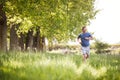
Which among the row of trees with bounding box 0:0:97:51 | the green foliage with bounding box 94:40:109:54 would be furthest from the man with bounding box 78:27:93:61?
the green foliage with bounding box 94:40:109:54

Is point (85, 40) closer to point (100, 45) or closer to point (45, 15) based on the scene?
point (45, 15)

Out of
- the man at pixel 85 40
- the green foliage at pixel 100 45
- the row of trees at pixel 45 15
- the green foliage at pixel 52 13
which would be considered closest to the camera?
the man at pixel 85 40

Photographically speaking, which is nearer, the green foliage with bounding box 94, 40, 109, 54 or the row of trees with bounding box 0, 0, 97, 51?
the row of trees with bounding box 0, 0, 97, 51

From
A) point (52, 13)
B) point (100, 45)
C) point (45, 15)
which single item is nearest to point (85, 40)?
point (45, 15)

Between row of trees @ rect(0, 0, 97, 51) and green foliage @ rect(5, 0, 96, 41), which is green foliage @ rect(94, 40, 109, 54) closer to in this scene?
green foliage @ rect(5, 0, 96, 41)

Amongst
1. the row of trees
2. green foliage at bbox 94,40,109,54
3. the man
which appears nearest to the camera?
the man

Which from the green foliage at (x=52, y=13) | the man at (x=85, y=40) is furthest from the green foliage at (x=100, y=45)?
the man at (x=85, y=40)

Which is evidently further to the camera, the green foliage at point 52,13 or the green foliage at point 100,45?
the green foliage at point 100,45

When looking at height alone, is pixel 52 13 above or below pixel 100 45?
above

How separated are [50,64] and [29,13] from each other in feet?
54.6

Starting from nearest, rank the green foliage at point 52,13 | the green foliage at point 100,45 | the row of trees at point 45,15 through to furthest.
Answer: the green foliage at point 52,13 < the row of trees at point 45,15 < the green foliage at point 100,45

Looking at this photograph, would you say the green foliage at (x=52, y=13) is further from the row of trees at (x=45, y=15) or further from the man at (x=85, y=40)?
the man at (x=85, y=40)

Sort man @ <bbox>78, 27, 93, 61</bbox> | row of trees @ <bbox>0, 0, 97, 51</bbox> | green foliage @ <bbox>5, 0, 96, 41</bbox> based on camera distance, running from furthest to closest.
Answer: row of trees @ <bbox>0, 0, 97, 51</bbox> < green foliage @ <bbox>5, 0, 96, 41</bbox> < man @ <bbox>78, 27, 93, 61</bbox>

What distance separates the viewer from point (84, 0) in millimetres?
37062
